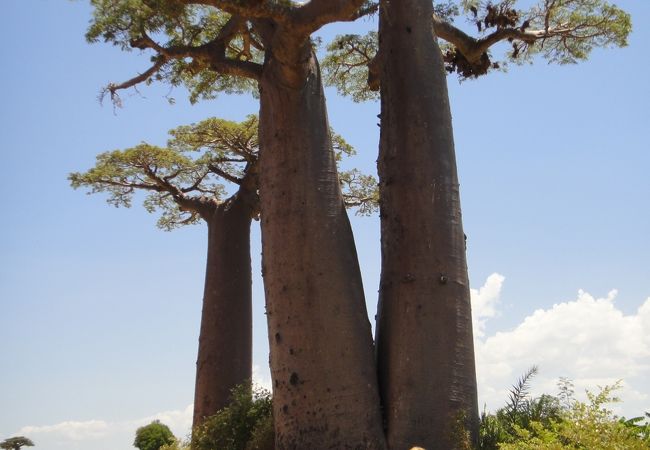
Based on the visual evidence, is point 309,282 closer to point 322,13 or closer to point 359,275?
point 359,275

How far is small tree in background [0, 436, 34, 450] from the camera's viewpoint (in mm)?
10344

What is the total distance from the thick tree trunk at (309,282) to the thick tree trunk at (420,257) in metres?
0.23

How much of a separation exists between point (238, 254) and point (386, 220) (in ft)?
13.8

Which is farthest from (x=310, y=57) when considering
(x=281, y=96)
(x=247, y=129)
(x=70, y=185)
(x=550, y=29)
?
(x=70, y=185)

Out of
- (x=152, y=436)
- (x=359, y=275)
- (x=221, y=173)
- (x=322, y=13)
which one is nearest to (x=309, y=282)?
(x=359, y=275)

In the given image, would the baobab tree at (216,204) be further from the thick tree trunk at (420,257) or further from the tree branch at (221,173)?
the thick tree trunk at (420,257)

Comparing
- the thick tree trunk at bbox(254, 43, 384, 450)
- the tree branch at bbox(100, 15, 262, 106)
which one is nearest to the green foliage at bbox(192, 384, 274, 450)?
the thick tree trunk at bbox(254, 43, 384, 450)

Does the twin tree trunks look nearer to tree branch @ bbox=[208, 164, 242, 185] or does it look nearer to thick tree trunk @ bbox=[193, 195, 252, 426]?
thick tree trunk @ bbox=[193, 195, 252, 426]

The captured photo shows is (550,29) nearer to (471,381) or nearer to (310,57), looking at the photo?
(310,57)

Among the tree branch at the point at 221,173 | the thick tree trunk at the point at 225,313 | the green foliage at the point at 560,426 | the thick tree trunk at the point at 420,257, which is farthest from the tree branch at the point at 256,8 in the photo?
the tree branch at the point at 221,173

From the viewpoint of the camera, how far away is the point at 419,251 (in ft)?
17.5

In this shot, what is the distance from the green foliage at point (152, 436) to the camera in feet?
35.4

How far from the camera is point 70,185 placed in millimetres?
10891

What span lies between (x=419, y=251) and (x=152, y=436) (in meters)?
7.05
